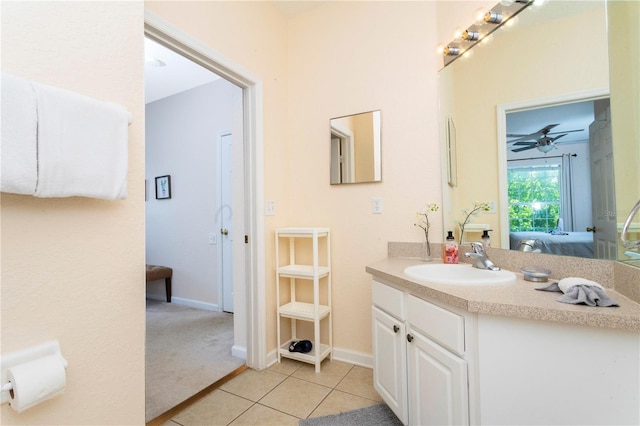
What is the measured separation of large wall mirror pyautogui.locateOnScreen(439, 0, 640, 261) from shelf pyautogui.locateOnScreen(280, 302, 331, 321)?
1139 millimetres

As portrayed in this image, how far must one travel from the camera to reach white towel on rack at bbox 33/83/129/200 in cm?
84

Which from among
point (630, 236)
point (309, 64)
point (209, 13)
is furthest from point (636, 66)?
point (209, 13)

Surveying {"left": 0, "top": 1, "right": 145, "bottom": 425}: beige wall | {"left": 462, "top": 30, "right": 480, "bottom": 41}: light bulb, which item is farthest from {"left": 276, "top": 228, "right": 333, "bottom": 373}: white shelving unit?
{"left": 462, "top": 30, "right": 480, "bottom": 41}: light bulb

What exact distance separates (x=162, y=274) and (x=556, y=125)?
13.6 ft

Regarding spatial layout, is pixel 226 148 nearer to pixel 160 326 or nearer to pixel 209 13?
pixel 209 13

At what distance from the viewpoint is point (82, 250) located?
989mm

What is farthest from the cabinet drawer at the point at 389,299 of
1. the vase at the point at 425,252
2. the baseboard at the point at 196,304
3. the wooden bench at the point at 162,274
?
the wooden bench at the point at 162,274

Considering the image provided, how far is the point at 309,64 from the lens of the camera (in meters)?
2.44

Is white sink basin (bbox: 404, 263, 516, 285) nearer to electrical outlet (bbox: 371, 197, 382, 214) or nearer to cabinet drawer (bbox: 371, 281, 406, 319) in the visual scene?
cabinet drawer (bbox: 371, 281, 406, 319)

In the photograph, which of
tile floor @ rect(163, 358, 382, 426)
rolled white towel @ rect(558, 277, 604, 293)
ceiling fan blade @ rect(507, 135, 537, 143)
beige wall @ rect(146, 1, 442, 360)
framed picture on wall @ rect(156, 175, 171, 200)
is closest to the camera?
rolled white towel @ rect(558, 277, 604, 293)

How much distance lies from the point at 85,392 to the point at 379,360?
4.25 ft

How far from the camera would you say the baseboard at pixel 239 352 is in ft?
7.52

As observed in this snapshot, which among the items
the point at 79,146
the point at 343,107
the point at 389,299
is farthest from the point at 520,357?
the point at 343,107

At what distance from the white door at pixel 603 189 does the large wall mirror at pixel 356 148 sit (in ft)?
3.77
